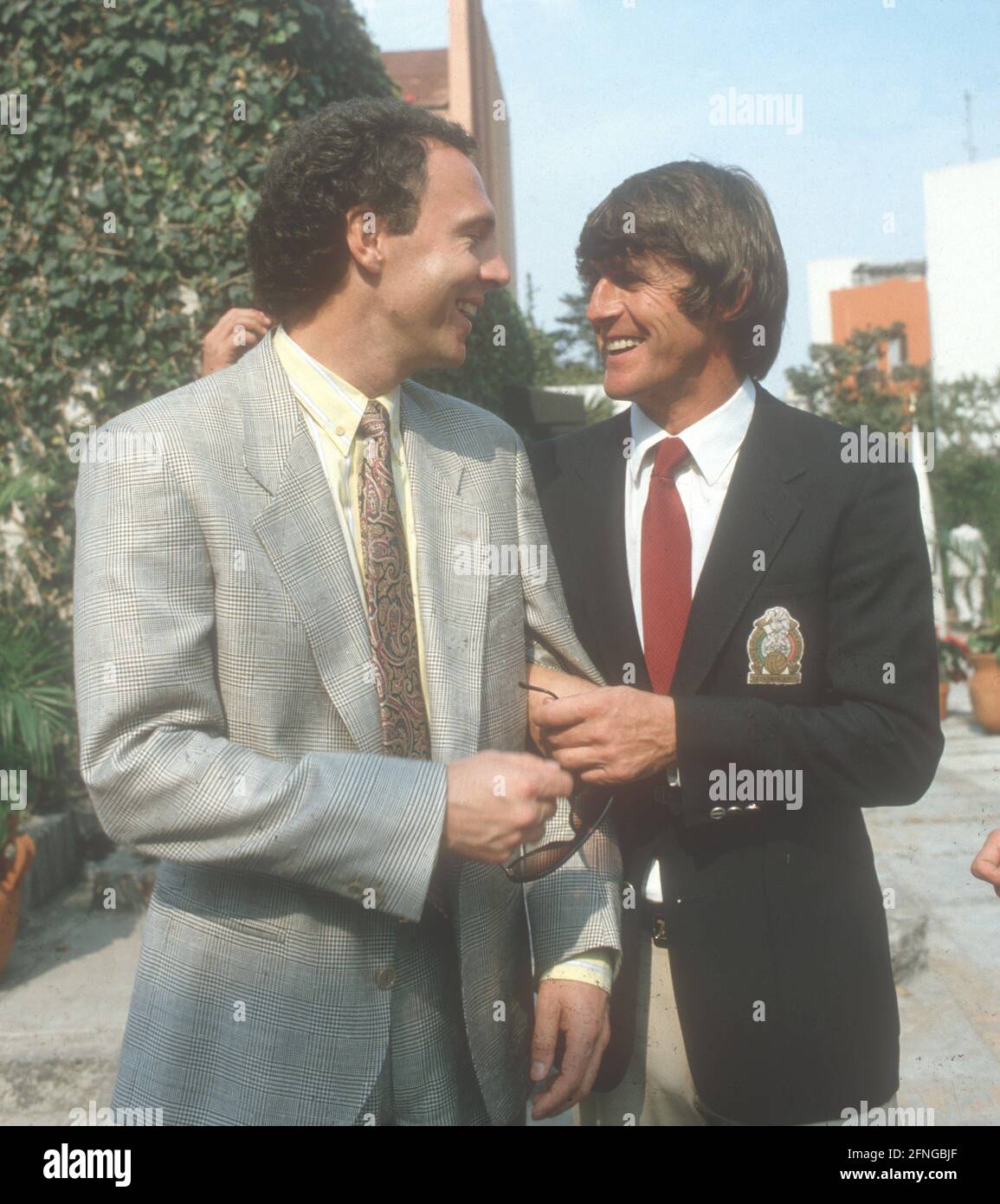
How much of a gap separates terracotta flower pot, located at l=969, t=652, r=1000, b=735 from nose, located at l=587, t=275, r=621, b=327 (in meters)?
8.28

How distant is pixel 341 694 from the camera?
1.76 meters

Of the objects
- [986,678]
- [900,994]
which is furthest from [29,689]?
[986,678]

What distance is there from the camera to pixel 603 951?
79.0 inches

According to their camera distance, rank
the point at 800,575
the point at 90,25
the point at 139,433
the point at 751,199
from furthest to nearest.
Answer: the point at 90,25 < the point at 751,199 < the point at 800,575 < the point at 139,433

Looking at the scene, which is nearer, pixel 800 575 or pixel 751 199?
pixel 800 575

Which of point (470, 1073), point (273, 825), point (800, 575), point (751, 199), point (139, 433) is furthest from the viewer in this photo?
point (751, 199)

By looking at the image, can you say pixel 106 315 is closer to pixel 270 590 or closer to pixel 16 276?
pixel 16 276

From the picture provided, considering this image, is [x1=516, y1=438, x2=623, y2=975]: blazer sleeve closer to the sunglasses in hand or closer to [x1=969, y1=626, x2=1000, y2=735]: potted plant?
the sunglasses in hand

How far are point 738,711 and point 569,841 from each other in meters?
0.35

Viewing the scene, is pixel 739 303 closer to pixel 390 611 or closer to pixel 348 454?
pixel 348 454

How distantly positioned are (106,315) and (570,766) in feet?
13.5

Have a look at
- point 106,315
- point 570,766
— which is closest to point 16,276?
point 106,315

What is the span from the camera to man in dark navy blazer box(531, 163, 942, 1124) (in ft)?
6.72

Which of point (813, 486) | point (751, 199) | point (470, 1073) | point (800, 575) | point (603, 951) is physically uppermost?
point (751, 199)
